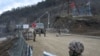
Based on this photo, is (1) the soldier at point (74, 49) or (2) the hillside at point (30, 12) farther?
(2) the hillside at point (30, 12)

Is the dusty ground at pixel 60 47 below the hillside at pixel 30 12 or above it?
below

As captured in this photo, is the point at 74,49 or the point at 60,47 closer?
the point at 74,49

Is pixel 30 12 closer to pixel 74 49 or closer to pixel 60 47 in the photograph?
pixel 60 47

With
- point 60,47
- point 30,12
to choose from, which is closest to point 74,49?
point 60,47

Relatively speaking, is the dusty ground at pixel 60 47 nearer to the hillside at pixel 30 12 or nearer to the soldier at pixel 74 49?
the soldier at pixel 74 49

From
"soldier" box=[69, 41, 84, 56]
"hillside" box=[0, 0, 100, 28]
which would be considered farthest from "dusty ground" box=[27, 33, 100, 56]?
"hillside" box=[0, 0, 100, 28]

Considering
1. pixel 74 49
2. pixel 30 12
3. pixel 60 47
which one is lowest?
pixel 60 47

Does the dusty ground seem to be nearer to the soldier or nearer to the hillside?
the soldier

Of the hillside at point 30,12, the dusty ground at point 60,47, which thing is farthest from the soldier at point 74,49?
the hillside at point 30,12

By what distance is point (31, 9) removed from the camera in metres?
182

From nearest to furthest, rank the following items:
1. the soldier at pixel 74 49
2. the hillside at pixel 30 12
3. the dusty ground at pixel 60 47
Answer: the soldier at pixel 74 49 < the dusty ground at pixel 60 47 < the hillside at pixel 30 12

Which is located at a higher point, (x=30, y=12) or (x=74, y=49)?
(x=30, y=12)

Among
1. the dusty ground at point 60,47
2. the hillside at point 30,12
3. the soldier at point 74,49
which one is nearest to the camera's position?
the soldier at point 74,49

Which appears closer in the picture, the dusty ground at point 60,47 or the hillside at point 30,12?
the dusty ground at point 60,47
